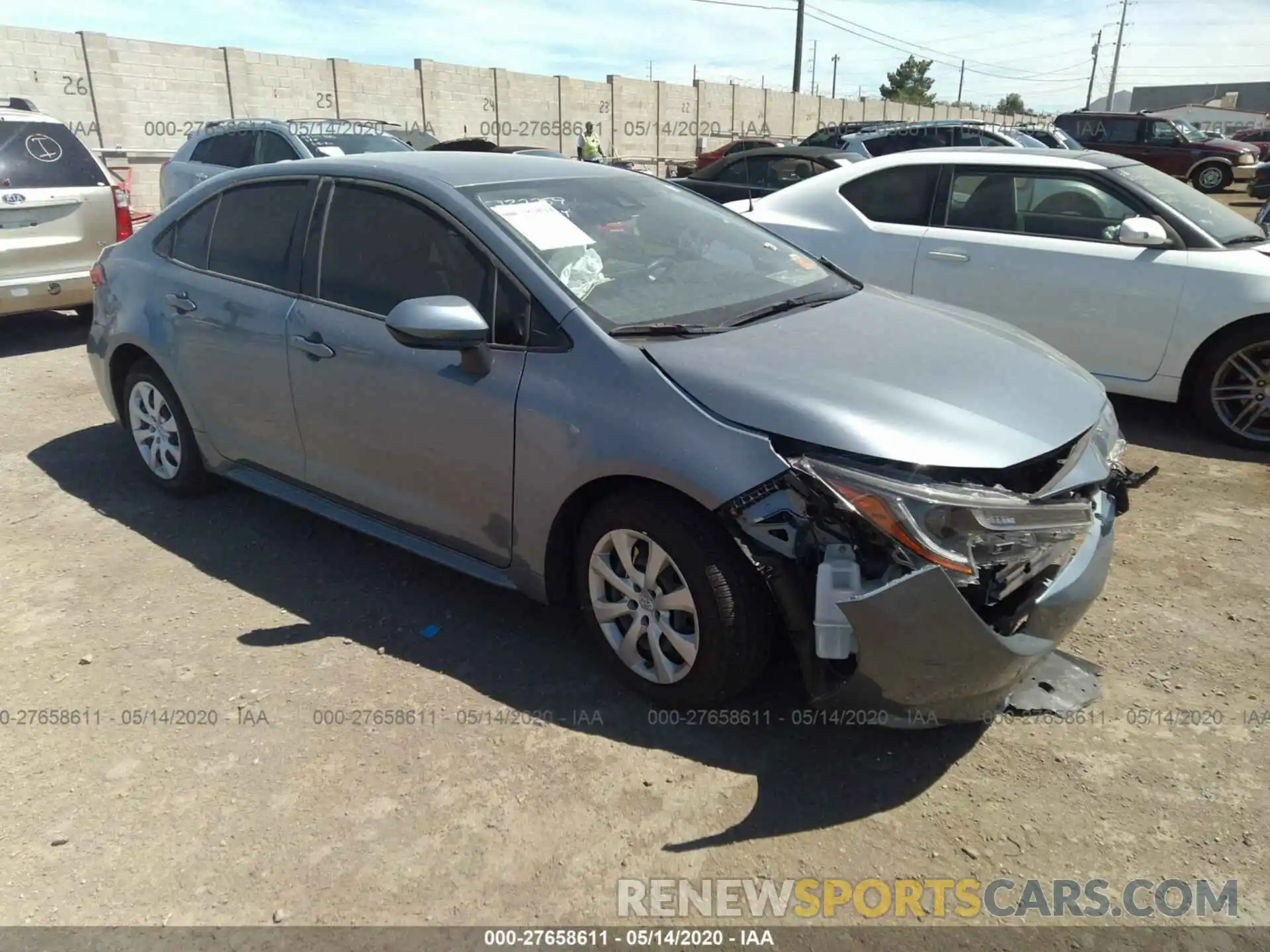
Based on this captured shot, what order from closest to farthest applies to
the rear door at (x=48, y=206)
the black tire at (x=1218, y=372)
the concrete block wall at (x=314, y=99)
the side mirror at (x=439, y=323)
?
the side mirror at (x=439, y=323), the black tire at (x=1218, y=372), the rear door at (x=48, y=206), the concrete block wall at (x=314, y=99)

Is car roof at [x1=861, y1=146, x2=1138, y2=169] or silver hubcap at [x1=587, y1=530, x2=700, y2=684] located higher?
car roof at [x1=861, y1=146, x2=1138, y2=169]

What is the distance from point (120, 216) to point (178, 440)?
14.6 ft

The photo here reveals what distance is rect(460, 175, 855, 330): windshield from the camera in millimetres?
3160

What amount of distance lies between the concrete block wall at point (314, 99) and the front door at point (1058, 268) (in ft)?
58.5

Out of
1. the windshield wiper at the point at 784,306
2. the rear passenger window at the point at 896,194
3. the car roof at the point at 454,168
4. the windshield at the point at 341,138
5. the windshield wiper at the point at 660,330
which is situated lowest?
the windshield wiper at the point at 660,330

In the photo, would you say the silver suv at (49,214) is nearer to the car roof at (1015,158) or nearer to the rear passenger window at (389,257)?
the rear passenger window at (389,257)

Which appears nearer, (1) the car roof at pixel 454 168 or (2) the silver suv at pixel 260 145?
(1) the car roof at pixel 454 168

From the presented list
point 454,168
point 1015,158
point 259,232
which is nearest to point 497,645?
point 454,168

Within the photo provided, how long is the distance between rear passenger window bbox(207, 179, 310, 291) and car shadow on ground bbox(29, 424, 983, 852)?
120cm

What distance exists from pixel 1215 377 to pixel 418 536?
455cm

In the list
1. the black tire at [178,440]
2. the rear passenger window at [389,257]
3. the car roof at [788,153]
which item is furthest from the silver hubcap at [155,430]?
the car roof at [788,153]

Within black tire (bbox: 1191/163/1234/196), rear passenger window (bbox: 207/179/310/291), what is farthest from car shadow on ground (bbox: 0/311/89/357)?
black tire (bbox: 1191/163/1234/196)

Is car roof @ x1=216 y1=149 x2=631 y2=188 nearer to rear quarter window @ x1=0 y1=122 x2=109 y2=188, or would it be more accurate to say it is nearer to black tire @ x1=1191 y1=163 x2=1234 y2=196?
rear quarter window @ x1=0 y1=122 x2=109 y2=188

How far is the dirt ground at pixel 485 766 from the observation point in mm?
2387
